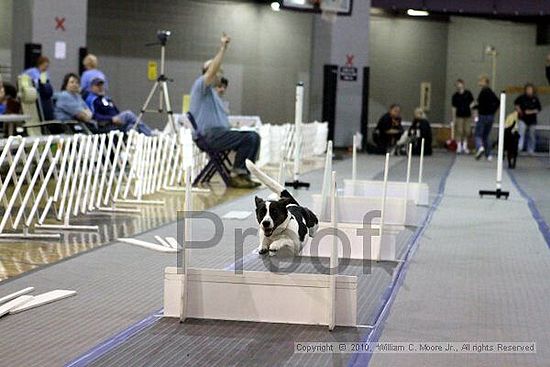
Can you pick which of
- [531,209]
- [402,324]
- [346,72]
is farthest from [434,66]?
[402,324]

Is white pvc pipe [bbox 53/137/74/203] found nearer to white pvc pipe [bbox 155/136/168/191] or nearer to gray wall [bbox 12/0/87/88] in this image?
white pvc pipe [bbox 155/136/168/191]

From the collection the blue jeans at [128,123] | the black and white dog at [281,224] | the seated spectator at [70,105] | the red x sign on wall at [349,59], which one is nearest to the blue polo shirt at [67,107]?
the seated spectator at [70,105]

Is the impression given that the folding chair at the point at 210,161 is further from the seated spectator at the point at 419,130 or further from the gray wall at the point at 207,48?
the seated spectator at the point at 419,130

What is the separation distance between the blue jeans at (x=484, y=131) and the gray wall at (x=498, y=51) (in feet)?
15.1

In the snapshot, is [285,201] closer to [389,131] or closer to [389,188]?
[389,188]

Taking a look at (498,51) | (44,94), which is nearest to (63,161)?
(44,94)

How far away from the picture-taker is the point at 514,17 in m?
23.7

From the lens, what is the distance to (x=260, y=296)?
4.77m

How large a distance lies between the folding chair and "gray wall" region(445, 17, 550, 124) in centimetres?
1337

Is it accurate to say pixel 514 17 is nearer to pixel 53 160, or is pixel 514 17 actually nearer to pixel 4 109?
pixel 4 109

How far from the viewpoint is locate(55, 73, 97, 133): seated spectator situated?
1238cm

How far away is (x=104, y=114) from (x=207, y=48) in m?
7.58

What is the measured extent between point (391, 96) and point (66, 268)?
18.5 meters

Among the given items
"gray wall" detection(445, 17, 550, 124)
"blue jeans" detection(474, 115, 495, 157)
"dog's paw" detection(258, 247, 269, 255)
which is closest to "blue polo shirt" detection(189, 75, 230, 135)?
"dog's paw" detection(258, 247, 269, 255)
